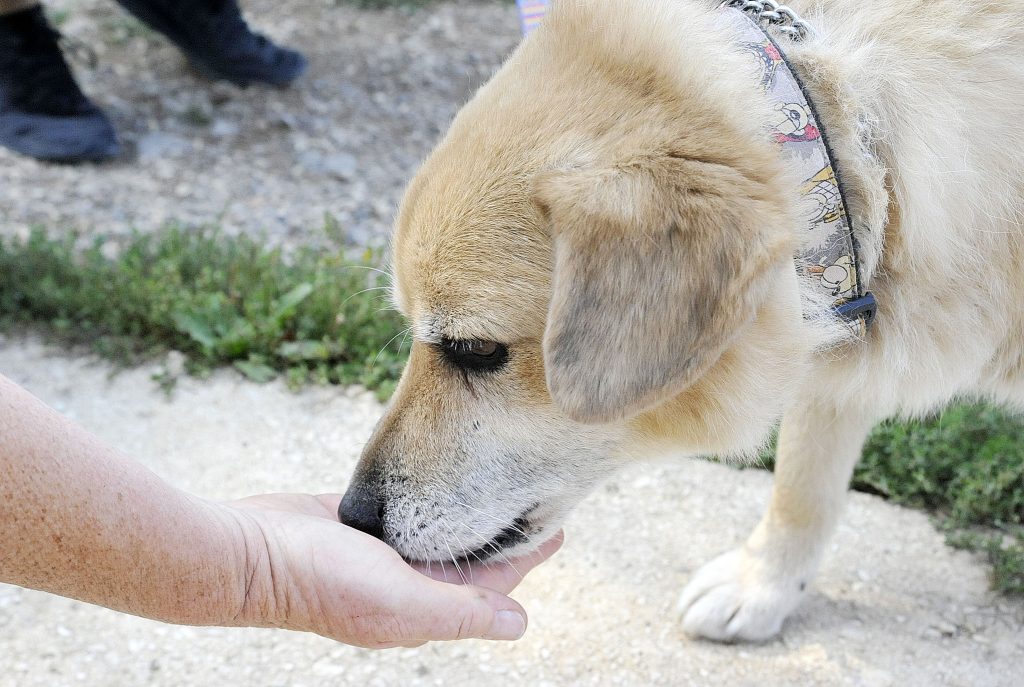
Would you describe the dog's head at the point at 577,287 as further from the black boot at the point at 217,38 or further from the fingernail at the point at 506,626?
the black boot at the point at 217,38

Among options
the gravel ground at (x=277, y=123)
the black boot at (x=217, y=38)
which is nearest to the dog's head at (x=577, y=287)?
the gravel ground at (x=277, y=123)

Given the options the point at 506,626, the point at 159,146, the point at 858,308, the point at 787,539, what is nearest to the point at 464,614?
the point at 506,626

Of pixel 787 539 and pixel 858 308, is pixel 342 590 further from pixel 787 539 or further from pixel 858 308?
pixel 787 539

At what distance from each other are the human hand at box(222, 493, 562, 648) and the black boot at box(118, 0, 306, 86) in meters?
4.01

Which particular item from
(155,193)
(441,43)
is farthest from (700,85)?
(441,43)

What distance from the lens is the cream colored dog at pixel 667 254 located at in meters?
1.78

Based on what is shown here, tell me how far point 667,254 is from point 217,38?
435cm

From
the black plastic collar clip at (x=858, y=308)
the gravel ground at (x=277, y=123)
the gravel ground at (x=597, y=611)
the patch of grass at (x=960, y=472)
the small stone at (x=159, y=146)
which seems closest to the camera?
the black plastic collar clip at (x=858, y=308)

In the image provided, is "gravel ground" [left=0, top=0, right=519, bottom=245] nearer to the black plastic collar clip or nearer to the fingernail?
the fingernail

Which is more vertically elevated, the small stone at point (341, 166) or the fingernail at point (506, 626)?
the fingernail at point (506, 626)

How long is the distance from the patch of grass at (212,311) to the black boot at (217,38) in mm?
1834

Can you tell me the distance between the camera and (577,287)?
1793mm

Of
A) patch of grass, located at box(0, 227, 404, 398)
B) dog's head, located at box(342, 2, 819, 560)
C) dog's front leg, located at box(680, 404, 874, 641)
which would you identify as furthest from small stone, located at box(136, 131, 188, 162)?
dog's front leg, located at box(680, 404, 874, 641)

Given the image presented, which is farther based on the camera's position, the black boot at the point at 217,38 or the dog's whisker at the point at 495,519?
the black boot at the point at 217,38
